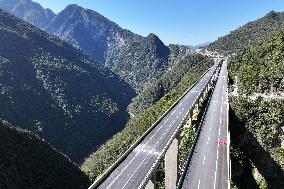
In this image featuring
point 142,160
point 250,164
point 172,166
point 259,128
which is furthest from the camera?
point 259,128

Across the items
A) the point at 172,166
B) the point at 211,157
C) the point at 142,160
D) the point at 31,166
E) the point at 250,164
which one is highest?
the point at 211,157

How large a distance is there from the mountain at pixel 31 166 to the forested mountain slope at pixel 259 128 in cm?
4765

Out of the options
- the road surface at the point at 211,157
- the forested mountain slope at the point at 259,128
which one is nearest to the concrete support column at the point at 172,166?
the road surface at the point at 211,157

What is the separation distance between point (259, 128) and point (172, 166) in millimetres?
24513

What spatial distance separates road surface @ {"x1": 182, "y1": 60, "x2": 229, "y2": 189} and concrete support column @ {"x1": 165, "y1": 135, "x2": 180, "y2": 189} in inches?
133

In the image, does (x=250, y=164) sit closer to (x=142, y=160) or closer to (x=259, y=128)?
(x=259, y=128)

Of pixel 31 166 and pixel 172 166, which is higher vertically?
pixel 172 166

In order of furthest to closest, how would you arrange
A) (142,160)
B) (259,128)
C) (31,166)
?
1. (31,166)
2. (259,128)
3. (142,160)

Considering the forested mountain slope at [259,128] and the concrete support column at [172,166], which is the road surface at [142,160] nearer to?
the concrete support column at [172,166]

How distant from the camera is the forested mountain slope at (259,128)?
66000mm

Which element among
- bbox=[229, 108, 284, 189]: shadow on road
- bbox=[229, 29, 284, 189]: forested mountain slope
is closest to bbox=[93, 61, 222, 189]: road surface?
bbox=[229, 108, 284, 189]: shadow on road

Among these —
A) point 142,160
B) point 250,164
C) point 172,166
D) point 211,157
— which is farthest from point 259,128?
point 142,160

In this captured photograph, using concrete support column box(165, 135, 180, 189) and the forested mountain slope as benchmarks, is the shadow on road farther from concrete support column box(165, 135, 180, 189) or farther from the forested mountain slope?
concrete support column box(165, 135, 180, 189)

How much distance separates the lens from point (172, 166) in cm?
5984
